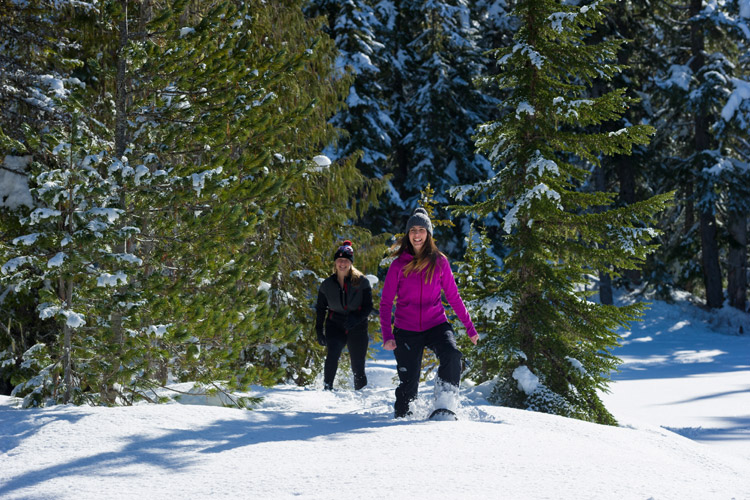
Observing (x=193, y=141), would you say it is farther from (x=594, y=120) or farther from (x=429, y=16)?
(x=429, y=16)

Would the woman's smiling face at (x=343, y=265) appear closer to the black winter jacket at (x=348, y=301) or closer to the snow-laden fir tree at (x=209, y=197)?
the black winter jacket at (x=348, y=301)

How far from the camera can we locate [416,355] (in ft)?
18.4

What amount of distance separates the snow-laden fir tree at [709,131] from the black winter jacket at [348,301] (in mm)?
19639

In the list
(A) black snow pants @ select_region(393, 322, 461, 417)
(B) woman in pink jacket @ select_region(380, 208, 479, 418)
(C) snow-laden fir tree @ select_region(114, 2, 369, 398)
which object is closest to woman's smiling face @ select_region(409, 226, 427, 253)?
(B) woman in pink jacket @ select_region(380, 208, 479, 418)

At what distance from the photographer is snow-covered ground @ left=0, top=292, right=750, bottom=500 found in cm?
338

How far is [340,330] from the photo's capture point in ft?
26.0

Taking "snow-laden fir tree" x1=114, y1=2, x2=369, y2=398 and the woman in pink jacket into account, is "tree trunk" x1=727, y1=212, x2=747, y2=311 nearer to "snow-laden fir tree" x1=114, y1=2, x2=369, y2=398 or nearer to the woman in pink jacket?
"snow-laden fir tree" x1=114, y1=2, x2=369, y2=398

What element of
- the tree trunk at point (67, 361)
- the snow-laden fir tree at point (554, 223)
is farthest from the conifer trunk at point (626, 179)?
the tree trunk at point (67, 361)

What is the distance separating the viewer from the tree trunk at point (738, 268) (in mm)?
24062

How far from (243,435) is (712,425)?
25.5ft

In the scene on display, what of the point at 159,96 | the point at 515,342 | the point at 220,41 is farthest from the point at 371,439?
the point at 220,41

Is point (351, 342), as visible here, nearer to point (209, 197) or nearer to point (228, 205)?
point (228, 205)

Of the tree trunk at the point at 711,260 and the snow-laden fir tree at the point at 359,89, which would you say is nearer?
the snow-laden fir tree at the point at 359,89

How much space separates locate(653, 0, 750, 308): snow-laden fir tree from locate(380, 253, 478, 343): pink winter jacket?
68.3 ft
